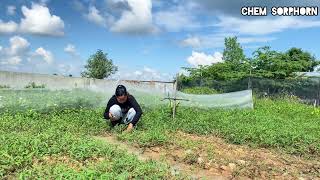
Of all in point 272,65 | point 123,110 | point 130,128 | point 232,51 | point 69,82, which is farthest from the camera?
point 232,51

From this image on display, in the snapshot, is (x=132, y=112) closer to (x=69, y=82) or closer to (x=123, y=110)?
(x=123, y=110)

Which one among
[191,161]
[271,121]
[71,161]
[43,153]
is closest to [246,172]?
[191,161]

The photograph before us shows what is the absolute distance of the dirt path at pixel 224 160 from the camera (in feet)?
17.3

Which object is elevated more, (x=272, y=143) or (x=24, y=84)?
(x=24, y=84)

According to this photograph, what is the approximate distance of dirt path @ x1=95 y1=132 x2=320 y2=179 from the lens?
5261 millimetres

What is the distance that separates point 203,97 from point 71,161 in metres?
8.06

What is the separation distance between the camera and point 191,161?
18.4 feet

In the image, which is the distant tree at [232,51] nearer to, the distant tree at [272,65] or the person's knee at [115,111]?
the distant tree at [272,65]

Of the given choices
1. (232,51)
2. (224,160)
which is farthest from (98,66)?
(224,160)

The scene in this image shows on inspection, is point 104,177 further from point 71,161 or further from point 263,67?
point 263,67

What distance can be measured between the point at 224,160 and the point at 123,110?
273 centimetres

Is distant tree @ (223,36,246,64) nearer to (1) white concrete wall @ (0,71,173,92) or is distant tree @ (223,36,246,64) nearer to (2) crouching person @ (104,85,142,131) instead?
(1) white concrete wall @ (0,71,173,92)

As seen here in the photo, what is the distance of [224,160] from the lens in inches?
227

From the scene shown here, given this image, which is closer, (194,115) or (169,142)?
(169,142)
